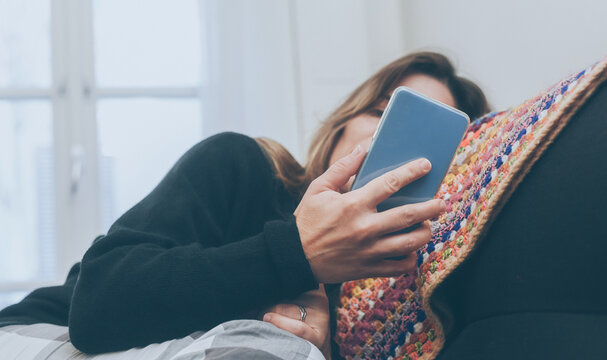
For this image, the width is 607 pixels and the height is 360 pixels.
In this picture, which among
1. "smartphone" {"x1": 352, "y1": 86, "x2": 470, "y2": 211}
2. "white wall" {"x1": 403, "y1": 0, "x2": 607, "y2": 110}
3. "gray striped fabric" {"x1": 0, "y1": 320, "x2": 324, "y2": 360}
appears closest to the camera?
"gray striped fabric" {"x1": 0, "y1": 320, "x2": 324, "y2": 360}

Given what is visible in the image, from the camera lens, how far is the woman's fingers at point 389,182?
1.85 ft

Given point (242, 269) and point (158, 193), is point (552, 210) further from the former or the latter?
point (158, 193)

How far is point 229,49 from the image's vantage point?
1754 millimetres

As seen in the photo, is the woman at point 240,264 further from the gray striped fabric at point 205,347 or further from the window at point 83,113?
the window at point 83,113

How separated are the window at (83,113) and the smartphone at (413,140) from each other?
124 cm

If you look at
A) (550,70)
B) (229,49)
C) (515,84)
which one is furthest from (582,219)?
(229,49)

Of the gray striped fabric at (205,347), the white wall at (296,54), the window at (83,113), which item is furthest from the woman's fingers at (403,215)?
the window at (83,113)

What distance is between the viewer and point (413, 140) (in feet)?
1.90

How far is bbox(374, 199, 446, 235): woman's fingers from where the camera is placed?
560 mm

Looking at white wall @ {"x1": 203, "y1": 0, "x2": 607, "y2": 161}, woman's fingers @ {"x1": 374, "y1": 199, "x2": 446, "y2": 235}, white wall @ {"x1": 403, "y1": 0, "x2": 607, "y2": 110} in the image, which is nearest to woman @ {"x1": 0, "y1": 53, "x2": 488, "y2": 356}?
woman's fingers @ {"x1": 374, "y1": 199, "x2": 446, "y2": 235}

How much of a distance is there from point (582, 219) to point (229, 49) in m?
1.46

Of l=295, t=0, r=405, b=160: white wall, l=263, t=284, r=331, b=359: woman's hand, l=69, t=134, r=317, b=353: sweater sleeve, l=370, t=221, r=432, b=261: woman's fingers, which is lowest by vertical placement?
l=263, t=284, r=331, b=359: woman's hand

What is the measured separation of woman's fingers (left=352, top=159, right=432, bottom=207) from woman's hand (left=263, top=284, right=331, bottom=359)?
168 mm

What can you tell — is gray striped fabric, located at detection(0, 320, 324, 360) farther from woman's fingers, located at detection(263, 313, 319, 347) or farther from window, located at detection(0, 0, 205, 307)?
window, located at detection(0, 0, 205, 307)
